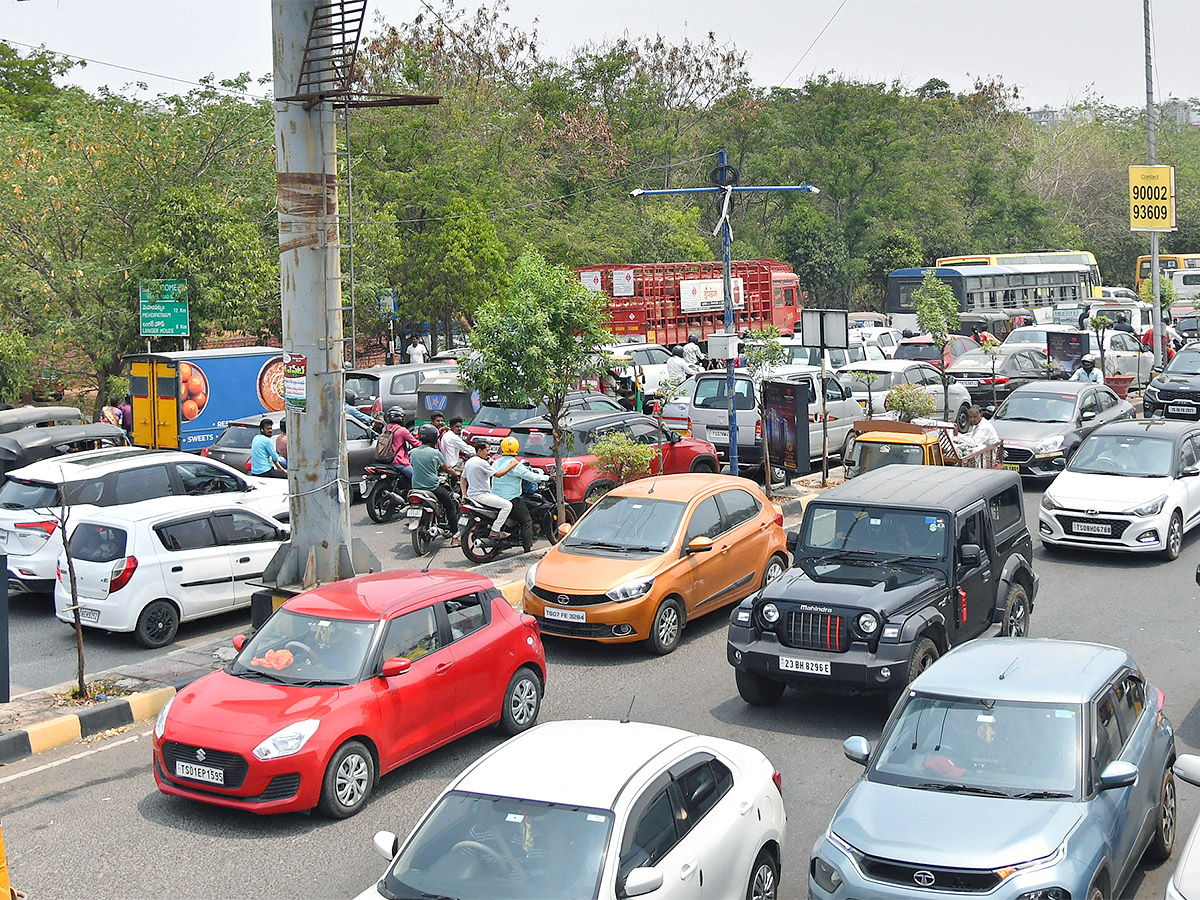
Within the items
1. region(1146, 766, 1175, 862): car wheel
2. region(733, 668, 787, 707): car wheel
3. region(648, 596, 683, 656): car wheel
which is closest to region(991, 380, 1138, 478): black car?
region(648, 596, 683, 656): car wheel

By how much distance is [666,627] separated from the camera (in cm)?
1255

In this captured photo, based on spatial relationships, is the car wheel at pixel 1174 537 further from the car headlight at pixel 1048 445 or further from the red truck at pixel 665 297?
the red truck at pixel 665 297

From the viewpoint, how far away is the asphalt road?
7.76 metres

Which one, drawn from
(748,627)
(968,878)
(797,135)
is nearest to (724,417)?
(748,627)

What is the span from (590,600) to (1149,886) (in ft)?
19.9

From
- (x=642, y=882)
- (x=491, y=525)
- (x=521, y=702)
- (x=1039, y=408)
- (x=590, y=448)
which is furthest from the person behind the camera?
(x=1039, y=408)

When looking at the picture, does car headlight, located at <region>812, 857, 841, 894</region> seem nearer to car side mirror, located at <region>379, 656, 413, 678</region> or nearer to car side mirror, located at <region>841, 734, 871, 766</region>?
car side mirror, located at <region>841, 734, 871, 766</region>

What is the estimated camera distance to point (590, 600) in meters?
12.2

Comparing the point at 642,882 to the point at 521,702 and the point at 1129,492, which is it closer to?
the point at 521,702

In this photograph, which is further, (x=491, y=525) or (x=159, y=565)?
(x=491, y=525)

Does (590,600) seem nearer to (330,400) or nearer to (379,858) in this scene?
(330,400)

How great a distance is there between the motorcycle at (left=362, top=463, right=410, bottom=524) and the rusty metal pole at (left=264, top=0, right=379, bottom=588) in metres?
6.19

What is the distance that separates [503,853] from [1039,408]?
18.3 m

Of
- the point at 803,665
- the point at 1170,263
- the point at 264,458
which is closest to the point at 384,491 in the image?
the point at 264,458
